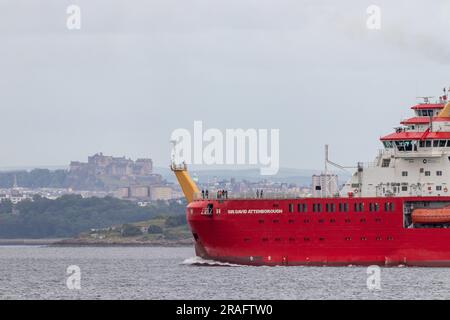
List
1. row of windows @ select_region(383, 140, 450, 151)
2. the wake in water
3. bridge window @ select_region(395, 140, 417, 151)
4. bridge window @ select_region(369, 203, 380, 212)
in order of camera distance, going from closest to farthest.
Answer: bridge window @ select_region(369, 203, 380, 212)
row of windows @ select_region(383, 140, 450, 151)
bridge window @ select_region(395, 140, 417, 151)
the wake in water

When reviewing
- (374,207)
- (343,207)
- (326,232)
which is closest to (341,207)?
(343,207)

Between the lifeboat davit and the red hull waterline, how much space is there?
1.53 feet

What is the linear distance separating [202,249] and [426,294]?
25.1 m

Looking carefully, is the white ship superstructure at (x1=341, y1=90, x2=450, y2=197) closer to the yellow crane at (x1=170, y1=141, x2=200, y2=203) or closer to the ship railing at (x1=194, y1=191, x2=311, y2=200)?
the ship railing at (x1=194, y1=191, x2=311, y2=200)

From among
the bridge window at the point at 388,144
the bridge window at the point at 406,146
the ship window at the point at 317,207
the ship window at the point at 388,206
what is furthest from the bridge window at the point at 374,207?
the bridge window at the point at 388,144

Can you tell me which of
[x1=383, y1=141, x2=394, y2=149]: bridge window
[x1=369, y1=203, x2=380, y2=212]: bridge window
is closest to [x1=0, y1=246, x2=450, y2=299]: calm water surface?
[x1=369, y1=203, x2=380, y2=212]: bridge window

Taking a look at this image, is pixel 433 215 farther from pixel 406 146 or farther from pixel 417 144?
pixel 406 146

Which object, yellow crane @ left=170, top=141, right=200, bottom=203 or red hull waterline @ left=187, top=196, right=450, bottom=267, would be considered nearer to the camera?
Result: red hull waterline @ left=187, top=196, right=450, bottom=267

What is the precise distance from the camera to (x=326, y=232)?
88625mm

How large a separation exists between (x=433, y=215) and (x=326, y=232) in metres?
6.04

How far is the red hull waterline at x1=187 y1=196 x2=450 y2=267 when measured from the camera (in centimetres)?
8769

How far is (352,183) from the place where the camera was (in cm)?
9112
